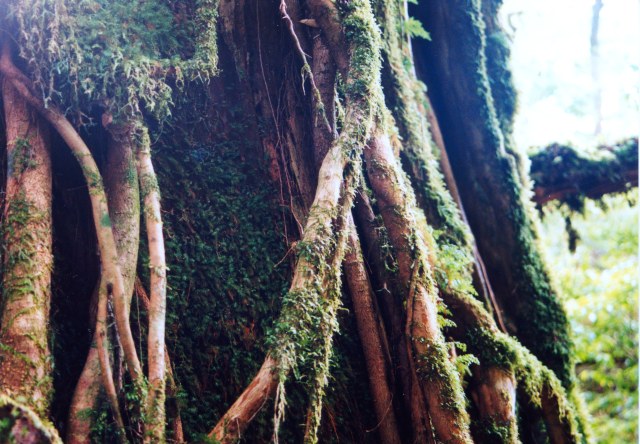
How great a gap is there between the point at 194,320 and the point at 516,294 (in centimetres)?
266

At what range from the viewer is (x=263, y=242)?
2.93 m

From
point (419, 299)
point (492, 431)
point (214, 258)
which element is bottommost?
A: point (492, 431)

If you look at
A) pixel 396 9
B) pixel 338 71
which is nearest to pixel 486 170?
pixel 396 9

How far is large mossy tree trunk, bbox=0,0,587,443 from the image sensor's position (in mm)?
2225

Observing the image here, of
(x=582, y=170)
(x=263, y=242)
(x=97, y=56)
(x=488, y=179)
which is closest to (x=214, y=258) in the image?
(x=263, y=242)

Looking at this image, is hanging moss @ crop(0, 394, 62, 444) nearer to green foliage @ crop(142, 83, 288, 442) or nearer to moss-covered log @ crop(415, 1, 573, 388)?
green foliage @ crop(142, 83, 288, 442)

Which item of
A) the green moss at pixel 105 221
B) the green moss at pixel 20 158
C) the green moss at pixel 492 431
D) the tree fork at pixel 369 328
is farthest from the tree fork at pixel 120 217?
the green moss at pixel 492 431

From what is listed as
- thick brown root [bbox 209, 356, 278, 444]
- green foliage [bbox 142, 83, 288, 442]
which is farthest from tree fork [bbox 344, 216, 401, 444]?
thick brown root [bbox 209, 356, 278, 444]

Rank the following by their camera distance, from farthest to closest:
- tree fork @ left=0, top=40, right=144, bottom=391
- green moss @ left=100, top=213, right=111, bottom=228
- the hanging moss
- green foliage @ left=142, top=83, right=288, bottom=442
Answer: green foliage @ left=142, top=83, right=288, bottom=442
green moss @ left=100, top=213, right=111, bottom=228
tree fork @ left=0, top=40, right=144, bottom=391
the hanging moss

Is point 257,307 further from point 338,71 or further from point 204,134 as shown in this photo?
point 338,71

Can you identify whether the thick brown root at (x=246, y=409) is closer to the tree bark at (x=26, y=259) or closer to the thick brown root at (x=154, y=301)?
the thick brown root at (x=154, y=301)

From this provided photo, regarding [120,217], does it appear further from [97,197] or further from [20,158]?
[20,158]

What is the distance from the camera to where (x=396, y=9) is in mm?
4023

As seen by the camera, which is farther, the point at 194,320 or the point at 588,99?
the point at 588,99
